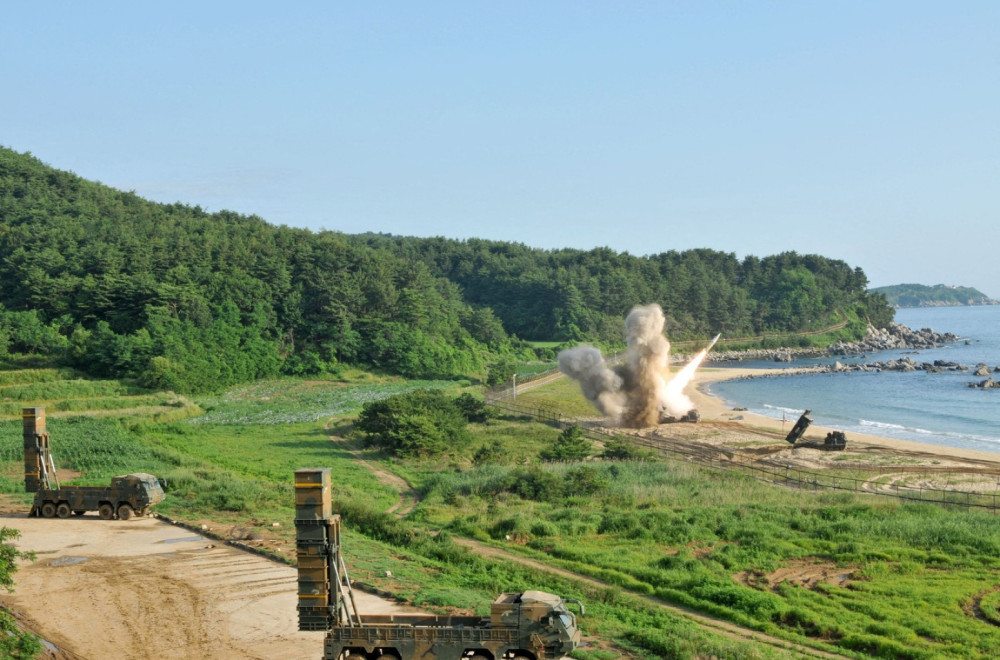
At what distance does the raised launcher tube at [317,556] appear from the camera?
16422mm

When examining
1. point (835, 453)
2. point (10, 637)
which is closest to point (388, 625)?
point (10, 637)

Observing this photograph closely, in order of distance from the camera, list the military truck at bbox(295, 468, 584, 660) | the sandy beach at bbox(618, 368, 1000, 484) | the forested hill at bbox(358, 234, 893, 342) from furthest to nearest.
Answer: the forested hill at bbox(358, 234, 893, 342), the sandy beach at bbox(618, 368, 1000, 484), the military truck at bbox(295, 468, 584, 660)

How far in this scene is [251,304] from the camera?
88812 millimetres

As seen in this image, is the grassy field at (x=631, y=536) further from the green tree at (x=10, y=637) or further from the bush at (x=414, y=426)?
the green tree at (x=10, y=637)

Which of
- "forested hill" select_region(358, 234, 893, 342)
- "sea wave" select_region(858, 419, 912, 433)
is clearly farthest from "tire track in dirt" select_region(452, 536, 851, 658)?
"forested hill" select_region(358, 234, 893, 342)

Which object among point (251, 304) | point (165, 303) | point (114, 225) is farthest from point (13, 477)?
point (114, 225)

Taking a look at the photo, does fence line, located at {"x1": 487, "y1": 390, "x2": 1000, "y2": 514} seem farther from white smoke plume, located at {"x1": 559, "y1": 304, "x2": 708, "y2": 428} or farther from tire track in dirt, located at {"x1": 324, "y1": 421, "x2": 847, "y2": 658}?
tire track in dirt, located at {"x1": 324, "y1": 421, "x2": 847, "y2": 658}

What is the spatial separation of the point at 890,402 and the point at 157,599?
241 ft

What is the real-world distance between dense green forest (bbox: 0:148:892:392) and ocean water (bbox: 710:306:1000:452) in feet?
86.1

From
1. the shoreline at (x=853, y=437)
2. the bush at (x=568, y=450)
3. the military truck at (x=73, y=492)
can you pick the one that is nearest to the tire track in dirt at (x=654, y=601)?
the military truck at (x=73, y=492)

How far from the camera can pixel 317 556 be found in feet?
54.1

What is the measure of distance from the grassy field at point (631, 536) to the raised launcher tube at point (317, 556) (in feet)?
17.6

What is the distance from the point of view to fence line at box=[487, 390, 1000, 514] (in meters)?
37.4

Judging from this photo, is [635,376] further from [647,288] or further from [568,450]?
[647,288]
